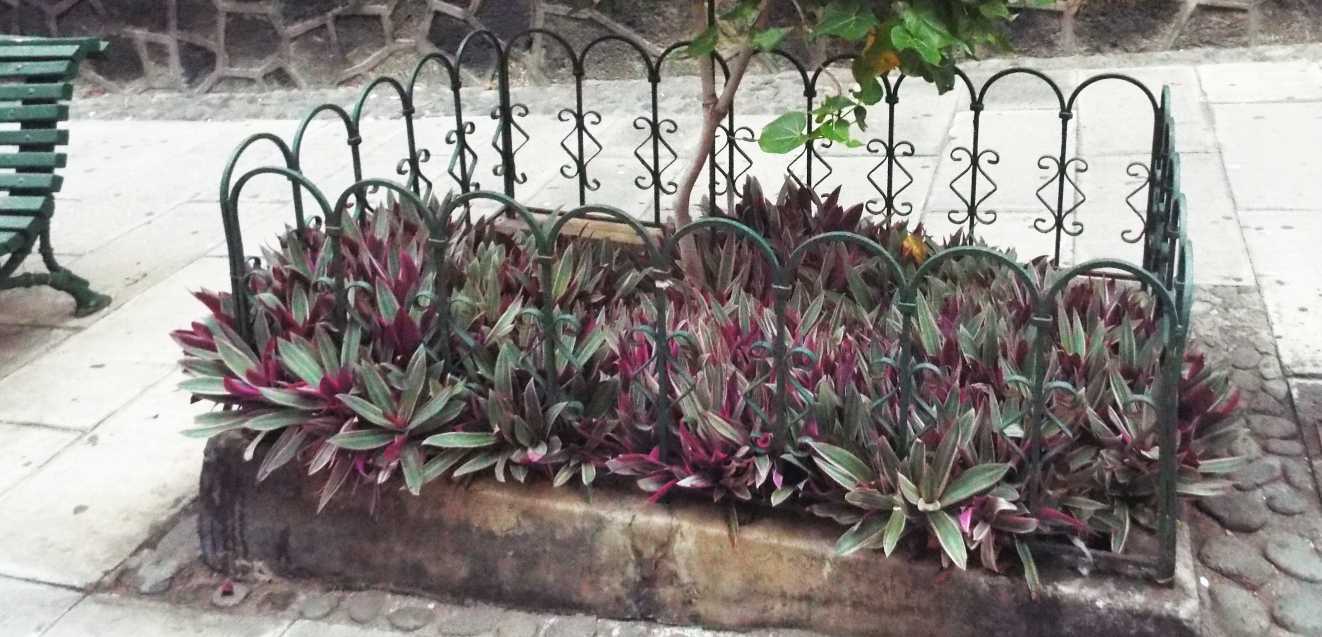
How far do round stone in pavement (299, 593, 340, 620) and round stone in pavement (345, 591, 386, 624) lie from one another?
4cm

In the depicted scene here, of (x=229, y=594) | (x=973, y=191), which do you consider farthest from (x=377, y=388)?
(x=973, y=191)

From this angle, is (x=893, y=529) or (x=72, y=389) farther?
(x=72, y=389)

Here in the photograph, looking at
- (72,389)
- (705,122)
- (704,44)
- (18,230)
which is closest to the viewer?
(704,44)

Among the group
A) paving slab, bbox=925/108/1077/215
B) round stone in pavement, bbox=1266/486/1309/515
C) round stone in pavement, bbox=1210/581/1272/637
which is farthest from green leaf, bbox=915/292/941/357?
paving slab, bbox=925/108/1077/215

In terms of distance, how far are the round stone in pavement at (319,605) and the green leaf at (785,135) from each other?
1.61 meters

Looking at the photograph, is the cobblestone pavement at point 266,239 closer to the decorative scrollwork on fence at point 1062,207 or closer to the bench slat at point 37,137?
the decorative scrollwork on fence at point 1062,207

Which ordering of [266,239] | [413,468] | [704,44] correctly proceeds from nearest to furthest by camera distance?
[413,468] → [704,44] → [266,239]

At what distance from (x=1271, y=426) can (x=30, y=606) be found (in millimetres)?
3464

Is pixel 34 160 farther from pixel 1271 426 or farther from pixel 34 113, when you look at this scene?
pixel 1271 426

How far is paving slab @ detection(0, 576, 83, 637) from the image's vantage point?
318cm

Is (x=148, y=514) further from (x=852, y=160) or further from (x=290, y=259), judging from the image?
(x=852, y=160)

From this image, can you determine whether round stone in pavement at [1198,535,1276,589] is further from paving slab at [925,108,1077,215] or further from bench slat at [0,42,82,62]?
bench slat at [0,42,82,62]

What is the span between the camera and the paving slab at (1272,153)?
5.32m

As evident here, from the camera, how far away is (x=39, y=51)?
5.04 meters
